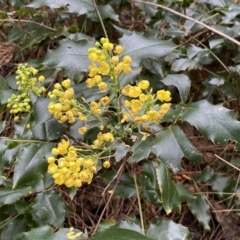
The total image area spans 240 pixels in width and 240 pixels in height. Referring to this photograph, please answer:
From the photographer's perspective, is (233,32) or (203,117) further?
(233,32)

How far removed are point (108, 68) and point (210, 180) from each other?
87cm

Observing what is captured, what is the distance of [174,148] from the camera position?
1.26m

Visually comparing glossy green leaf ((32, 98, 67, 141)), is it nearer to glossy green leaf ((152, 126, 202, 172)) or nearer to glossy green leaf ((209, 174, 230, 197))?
glossy green leaf ((152, 126, 202, 172))

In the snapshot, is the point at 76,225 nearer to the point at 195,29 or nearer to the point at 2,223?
the point at 2,223

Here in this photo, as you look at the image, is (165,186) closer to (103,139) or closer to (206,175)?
(103,139)

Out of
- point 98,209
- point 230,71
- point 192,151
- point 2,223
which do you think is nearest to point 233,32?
point 230,71

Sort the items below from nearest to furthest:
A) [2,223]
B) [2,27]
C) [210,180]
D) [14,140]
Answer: [14,140]
[2,223]
[210,180]
[2,27]

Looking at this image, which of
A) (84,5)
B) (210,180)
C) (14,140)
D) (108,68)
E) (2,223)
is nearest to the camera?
(108,68)

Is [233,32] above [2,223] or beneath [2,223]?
above

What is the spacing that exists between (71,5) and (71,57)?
313 mm

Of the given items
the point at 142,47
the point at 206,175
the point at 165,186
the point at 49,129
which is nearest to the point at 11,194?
the point at 49,129

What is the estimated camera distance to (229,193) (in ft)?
6.04

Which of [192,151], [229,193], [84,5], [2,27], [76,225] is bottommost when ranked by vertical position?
[76,225]

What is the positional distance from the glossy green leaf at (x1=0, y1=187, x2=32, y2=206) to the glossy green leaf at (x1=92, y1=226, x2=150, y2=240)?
16.0 inches
